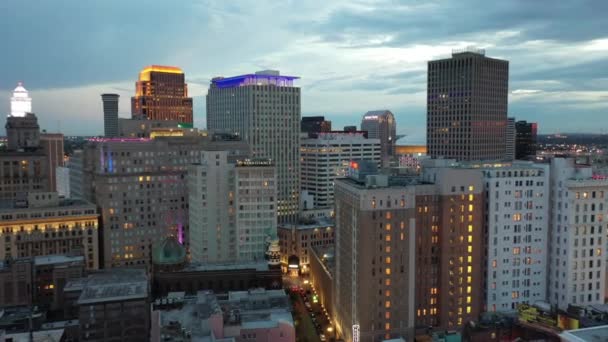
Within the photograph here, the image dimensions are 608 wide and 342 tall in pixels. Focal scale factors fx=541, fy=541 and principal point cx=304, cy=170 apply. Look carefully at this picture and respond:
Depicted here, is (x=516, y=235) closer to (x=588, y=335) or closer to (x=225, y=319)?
(x=588, y=335)

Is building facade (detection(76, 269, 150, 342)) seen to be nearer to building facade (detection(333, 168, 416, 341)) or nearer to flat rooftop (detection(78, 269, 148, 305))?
flat rooftop (detection(78, 269, 148, 305))

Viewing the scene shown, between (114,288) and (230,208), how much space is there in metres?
67.8

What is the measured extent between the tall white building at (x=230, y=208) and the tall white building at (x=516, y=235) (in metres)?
73.9

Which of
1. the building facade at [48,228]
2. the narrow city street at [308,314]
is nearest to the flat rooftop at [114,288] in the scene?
the narrow city street at [308,314]

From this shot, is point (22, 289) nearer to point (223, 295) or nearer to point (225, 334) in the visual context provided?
point (223, 295)

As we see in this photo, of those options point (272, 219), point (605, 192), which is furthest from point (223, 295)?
point (605, 192)

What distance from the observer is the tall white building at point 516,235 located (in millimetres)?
137625

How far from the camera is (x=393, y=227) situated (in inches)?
4894

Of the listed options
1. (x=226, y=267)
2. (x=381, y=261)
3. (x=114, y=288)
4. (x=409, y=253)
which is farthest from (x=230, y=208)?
(x=409, y=253)

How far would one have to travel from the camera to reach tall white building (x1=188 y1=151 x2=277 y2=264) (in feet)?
603

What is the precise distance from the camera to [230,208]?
186 meters

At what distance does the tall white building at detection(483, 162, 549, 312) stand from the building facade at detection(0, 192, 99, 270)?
126m

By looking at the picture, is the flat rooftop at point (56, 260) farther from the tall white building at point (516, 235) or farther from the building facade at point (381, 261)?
the tall white building at point (516, 235)

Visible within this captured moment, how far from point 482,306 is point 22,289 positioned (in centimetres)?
12210
